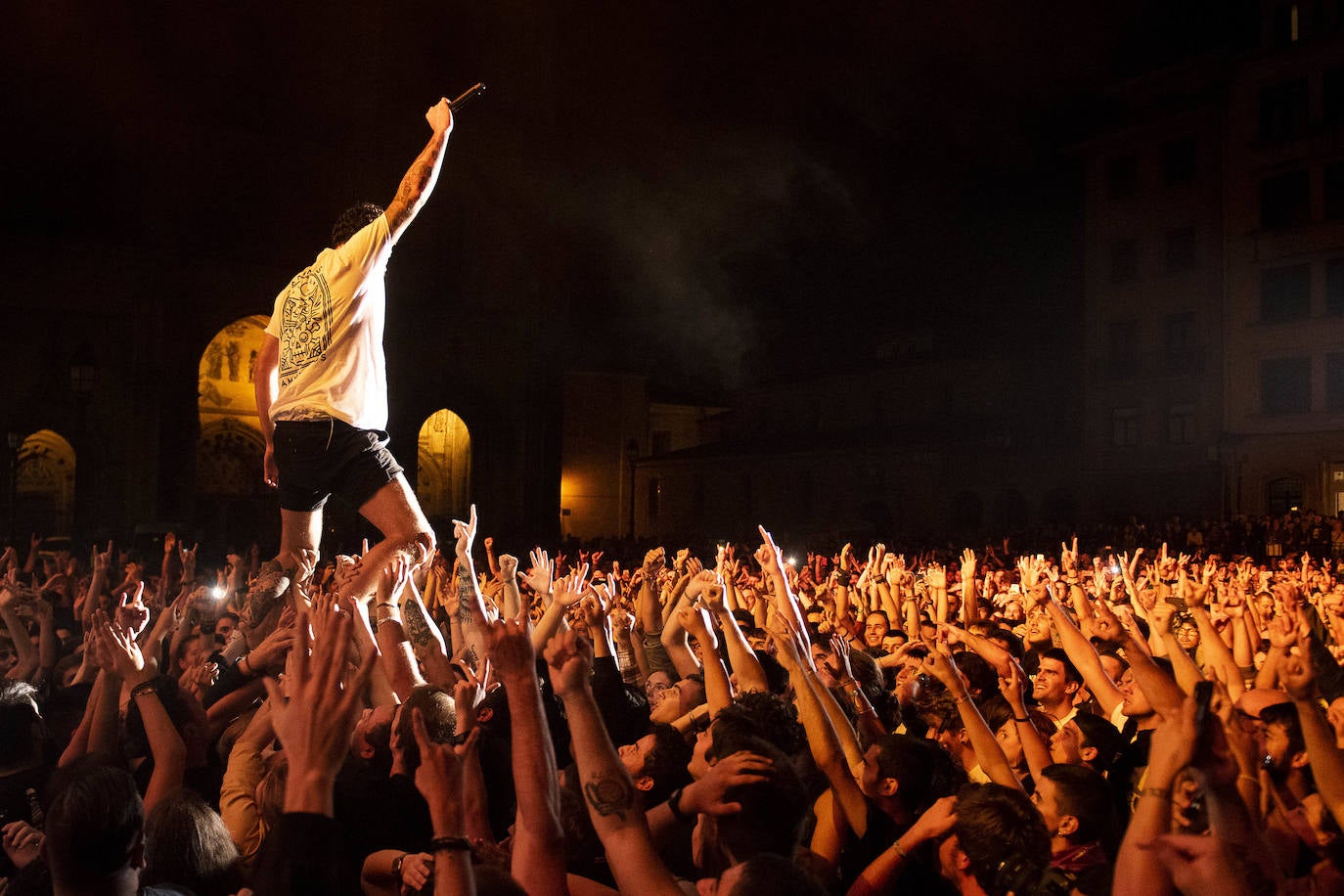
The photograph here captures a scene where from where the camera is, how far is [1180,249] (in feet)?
147

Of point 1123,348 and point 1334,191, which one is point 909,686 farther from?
point 1123,348

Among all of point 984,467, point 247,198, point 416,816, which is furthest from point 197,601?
point 984,467

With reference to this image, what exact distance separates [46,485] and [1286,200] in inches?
1629

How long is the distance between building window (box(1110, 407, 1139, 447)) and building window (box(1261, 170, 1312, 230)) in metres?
7.79

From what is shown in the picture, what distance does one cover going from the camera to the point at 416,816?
4027 mm

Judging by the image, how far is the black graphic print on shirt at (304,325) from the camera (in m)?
6.15

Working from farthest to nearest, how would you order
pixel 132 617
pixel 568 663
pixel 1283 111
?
pixel 1283 111, pixel 132 617, pixel 568 663

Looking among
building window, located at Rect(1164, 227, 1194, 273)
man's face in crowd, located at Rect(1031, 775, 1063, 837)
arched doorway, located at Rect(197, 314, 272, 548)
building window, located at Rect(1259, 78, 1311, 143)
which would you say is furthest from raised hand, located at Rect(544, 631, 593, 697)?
building window, located at Rect(1164, 227, 1194, 273)

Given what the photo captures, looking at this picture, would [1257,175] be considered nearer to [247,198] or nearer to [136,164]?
[247,198]

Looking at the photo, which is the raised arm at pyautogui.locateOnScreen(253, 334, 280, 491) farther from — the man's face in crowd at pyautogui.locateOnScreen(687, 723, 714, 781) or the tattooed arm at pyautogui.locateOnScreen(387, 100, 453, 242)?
the man's face in crowd at pyautogui.locateOnScreen(687, 723, 714, 781)

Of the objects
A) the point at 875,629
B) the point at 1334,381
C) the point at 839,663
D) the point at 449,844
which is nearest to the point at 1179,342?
the point at 1334,381

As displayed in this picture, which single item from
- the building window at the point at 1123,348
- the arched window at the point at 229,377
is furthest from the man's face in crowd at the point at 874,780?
the building window at the point at 1123,348

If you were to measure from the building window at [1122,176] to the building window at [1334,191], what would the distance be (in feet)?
22.5

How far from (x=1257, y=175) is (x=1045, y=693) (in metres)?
41.1
